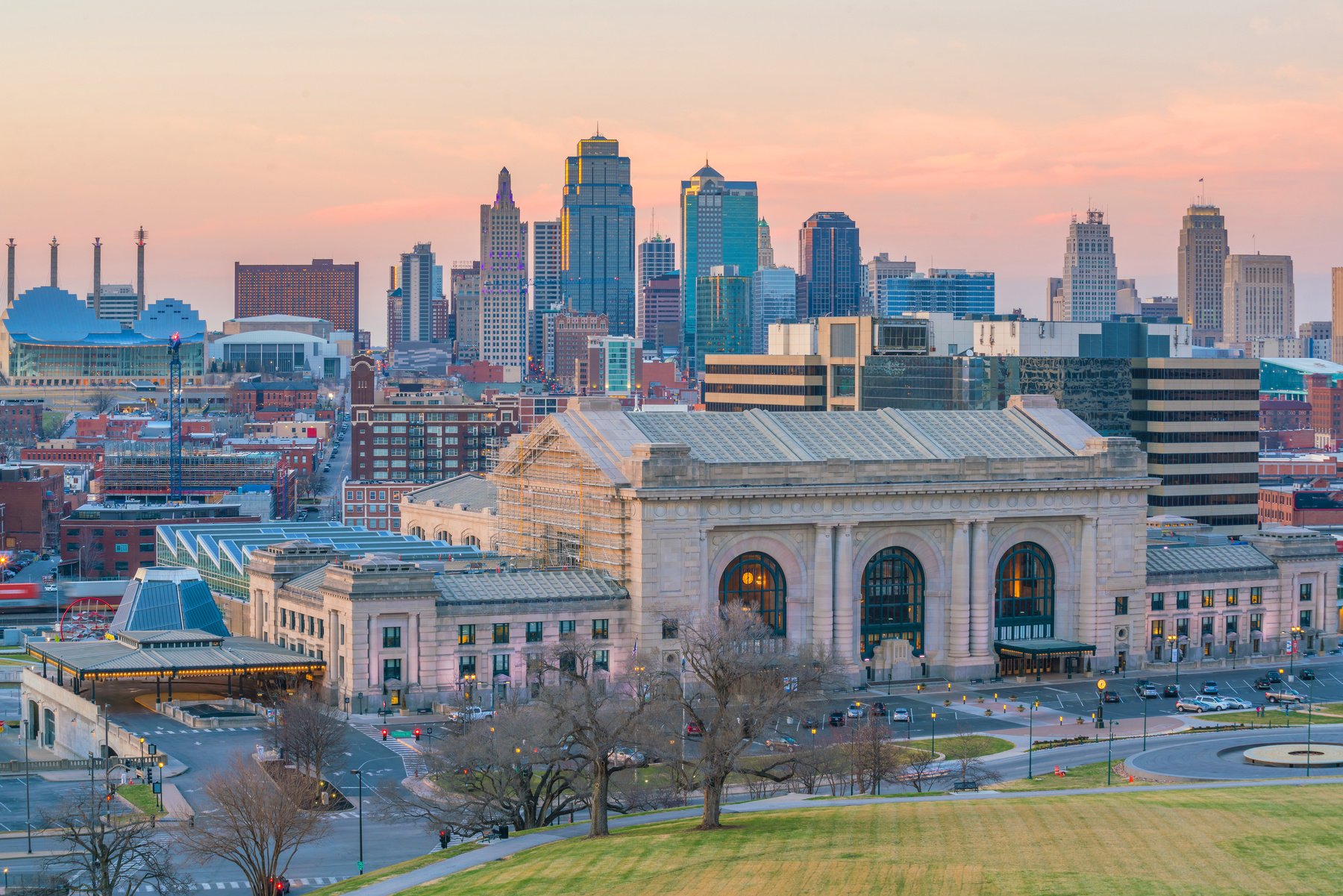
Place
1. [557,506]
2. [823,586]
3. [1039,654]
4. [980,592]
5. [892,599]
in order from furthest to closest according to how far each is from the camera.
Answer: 1. [557,506]
2. [1039,654]
3. [980,592]
4. [892,599]
5. [823,586]

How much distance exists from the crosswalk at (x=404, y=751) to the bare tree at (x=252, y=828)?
60.1ft

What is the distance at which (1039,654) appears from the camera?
180250 millimetres

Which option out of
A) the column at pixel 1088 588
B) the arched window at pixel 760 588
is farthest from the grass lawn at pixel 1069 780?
the column at pixel 1088 588

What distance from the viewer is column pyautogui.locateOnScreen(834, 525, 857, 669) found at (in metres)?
174

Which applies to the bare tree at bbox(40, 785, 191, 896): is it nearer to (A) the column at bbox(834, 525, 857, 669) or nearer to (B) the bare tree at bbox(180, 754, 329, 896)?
(B) the bare tree at bbox(180, 754, 329, 896)

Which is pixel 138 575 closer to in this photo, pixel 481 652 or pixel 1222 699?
pixel 481 652

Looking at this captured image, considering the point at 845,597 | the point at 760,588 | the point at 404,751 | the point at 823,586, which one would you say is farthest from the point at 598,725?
the point at 845,597

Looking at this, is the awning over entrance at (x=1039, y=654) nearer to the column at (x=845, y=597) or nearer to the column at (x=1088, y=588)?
the column at (x=1088, y=588)

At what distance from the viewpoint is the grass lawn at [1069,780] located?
124 metres

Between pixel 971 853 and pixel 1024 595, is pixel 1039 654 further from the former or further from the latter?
pixel 971 853

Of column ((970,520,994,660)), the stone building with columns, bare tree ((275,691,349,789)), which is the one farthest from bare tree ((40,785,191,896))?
column ((970,520,994,660))

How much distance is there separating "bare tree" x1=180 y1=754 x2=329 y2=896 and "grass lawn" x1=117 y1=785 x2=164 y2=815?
868cm

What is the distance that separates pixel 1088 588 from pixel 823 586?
958 inches

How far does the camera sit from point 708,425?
182 metres
